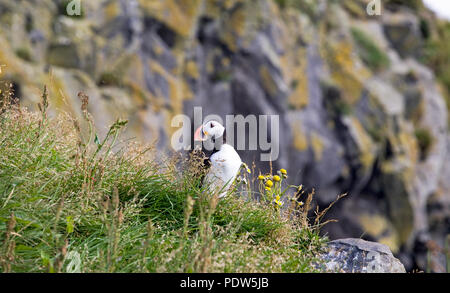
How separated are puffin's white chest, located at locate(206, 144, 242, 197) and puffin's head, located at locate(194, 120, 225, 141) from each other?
0.45ft

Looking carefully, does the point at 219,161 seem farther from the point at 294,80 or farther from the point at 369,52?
the point at 369,52

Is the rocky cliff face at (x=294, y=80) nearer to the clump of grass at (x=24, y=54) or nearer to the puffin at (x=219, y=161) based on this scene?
the clump of grass at (x=24, y=54)

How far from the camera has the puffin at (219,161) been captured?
3.71 metres

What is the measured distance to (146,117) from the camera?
1084cm

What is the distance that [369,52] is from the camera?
47.7 ft

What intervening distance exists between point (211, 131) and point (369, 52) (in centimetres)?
1176

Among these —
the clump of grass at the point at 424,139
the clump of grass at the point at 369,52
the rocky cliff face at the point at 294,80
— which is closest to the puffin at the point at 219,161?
the rocky cliff face at the point at 294,80

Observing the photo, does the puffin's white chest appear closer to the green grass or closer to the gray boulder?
the green grass

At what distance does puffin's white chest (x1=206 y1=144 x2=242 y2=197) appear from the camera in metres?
3.70

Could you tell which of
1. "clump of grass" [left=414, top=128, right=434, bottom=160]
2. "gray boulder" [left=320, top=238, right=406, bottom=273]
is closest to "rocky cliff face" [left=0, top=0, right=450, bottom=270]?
"clump of grass" [left=414, top=128, right=434, bottom=160]

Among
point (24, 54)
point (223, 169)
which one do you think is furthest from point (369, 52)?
point (223, 169)

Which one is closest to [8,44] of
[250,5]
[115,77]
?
[115,77]

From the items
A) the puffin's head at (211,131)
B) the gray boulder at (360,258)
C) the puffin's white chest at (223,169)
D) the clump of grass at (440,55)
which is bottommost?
the gray boulder at (360,258)
